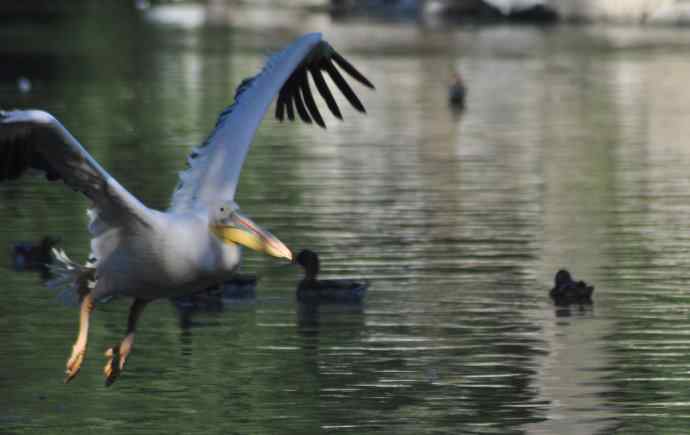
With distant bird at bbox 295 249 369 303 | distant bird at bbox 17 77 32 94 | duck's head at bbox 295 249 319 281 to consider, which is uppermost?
distant bird at bbox 17 77 32 94

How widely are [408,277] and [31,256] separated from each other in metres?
5.01

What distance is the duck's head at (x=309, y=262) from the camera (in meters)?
24.8

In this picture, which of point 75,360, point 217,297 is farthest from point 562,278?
point 75,360

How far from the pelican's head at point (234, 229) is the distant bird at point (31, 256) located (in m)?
10.6

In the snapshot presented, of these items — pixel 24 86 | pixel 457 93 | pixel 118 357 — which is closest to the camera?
pixel 118 357

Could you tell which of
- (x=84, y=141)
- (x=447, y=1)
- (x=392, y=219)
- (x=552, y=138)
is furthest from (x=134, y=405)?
(x=447, y=1)

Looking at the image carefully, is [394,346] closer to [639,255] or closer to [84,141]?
[639,255]

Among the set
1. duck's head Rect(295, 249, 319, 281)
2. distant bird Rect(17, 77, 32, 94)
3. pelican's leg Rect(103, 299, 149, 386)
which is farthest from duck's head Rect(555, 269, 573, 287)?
distant bird Rect(17, 77, 32, 94)

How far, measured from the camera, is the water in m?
19.3

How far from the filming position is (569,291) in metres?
24.8

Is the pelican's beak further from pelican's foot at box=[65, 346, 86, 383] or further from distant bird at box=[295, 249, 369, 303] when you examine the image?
distant bird at box=[295, 249, 369, 303]

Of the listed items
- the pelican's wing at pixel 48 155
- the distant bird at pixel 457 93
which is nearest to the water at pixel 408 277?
the distant bird at pixel 457 93

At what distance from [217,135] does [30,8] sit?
121242 millimetres

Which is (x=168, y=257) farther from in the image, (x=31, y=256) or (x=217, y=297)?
(x=31, y=256)
